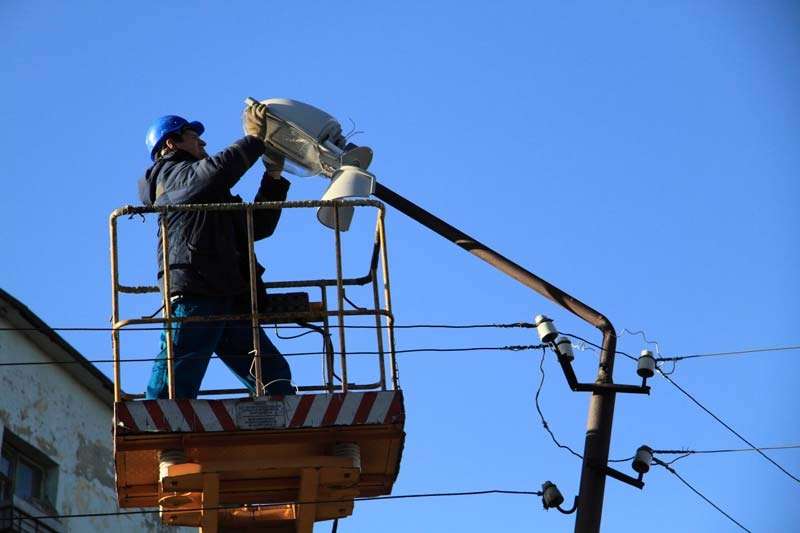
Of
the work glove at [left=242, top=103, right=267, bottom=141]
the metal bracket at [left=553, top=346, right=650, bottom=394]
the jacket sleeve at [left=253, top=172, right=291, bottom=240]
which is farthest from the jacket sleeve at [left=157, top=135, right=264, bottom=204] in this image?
the metal bracket at [left=553, top=346, right=650, bottom=394]

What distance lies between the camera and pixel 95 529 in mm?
16969

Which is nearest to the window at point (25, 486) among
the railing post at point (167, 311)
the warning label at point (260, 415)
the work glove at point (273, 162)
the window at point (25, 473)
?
the window at point (25, 473)

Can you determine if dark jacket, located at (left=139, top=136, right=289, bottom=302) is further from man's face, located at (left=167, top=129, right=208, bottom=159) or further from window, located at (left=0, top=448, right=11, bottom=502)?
window, located at (left=0, top=448, right=11, bottom=502)

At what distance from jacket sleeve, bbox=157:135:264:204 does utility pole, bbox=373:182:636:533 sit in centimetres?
132

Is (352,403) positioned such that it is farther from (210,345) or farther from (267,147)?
(267,147)

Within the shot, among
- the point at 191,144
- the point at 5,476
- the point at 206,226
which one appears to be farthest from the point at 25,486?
the point at 206,226

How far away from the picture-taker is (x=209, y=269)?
10.6m

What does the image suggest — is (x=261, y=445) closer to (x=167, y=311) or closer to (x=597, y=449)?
(x=167, y=311)

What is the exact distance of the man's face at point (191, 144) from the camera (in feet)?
37.3

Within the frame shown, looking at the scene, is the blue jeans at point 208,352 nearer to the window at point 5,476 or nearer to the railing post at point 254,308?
the railing post at point 254,308

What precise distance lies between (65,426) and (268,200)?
6.17m

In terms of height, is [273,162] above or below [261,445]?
Result: above

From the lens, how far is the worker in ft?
34.1

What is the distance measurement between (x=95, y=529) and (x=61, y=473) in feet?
3.05
